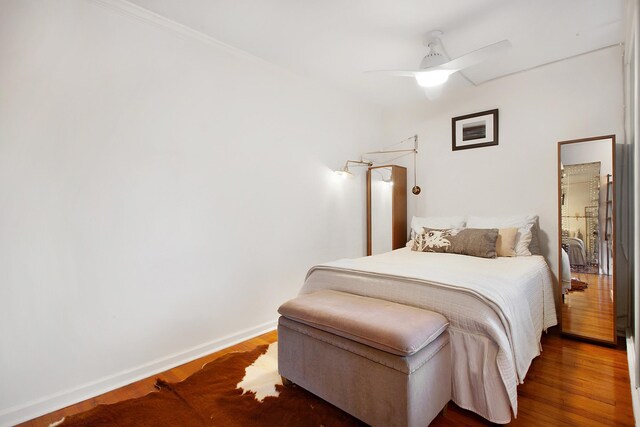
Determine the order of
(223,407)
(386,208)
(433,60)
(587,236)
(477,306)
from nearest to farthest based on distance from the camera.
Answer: (477,306)
(223,407)
(433,60)
(587,236)
(386,208)

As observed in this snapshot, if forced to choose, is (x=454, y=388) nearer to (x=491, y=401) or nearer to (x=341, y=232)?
(x=491, y=401)

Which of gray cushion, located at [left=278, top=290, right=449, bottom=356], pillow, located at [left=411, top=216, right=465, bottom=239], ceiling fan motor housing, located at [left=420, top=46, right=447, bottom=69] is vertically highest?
A: ceiling fan motor housing, located at [left=420, top=46, right=447, bottom=69]

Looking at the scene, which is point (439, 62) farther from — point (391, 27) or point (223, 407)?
point (223, 407)

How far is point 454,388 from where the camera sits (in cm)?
165

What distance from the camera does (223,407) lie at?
173cm

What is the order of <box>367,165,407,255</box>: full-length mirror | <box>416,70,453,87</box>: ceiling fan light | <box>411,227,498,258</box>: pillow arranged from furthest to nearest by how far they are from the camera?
<box>367,165,407,255</box>: full-length mirror < <box>411,227,498,258</box>: pillow < <box>416,70,453,87</box>: ceiling fan light

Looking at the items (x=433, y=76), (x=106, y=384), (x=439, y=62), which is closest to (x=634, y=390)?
(x=433, y=76)

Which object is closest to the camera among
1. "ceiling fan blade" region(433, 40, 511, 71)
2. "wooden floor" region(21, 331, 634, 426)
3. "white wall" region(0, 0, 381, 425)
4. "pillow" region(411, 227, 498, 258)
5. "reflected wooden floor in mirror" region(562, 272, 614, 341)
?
"wooden floor" region(21, 331, 634, 426)

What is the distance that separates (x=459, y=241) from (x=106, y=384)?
2.88 meters

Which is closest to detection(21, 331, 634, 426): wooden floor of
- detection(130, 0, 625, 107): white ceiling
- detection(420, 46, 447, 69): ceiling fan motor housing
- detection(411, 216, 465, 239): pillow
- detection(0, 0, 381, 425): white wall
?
detection(0, 0, 381, 425): white wall

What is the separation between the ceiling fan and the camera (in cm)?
196

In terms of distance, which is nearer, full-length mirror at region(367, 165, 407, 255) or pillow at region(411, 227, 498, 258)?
pillow at region(411, 227, 498, 258)

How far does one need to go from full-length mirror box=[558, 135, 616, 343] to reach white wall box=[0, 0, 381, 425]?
7.87 feet

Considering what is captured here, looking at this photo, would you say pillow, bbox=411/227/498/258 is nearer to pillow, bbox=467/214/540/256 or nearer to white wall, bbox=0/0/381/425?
pillow, bbox=467/214/540/256
